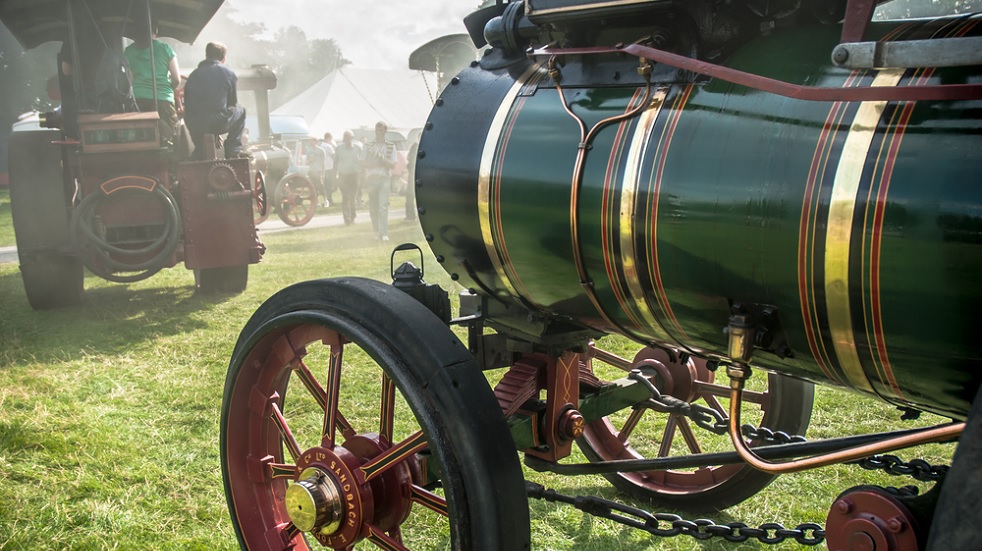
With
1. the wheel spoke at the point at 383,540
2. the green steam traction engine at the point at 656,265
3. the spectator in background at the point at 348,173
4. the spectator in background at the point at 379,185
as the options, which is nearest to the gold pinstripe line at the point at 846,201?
the green steam traction engine at the point at 656,265

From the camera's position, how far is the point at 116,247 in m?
5.64

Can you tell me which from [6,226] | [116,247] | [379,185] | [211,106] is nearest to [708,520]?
[116,247]

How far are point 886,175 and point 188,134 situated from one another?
589 cm

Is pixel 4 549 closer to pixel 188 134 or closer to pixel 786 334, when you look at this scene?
pixel 786 334

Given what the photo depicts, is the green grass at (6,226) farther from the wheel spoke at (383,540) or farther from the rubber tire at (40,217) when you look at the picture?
the wheel spoke at (383,540)

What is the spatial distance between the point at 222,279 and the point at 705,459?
507 centimetres

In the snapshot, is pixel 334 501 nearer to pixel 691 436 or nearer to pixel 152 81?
pixel 691 436

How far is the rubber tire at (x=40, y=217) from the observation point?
5746 millimetres

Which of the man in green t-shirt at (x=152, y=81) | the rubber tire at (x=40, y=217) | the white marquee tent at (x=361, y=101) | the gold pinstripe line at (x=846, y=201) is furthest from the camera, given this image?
the white marquee tent at (x=361, y=101)

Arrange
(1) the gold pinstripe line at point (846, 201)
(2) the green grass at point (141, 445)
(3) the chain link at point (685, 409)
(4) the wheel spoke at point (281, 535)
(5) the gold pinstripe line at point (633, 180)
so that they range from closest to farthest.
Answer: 1. (1) the gold pinstripe line at point (846, 201)
2. (5) the gold pinstripe line at point (633, 180)
3. (4) the wheel spoke at point (281, 535)
4. (3) the chain link at point (685, 409)
5. (2) the green grass at point (141, 445)

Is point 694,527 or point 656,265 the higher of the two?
point 656,265

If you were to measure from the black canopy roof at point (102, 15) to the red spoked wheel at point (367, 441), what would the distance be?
4601 mm

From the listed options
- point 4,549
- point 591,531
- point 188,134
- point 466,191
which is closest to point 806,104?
point 466,191

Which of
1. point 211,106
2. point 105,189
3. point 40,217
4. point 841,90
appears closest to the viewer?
point 841,90
